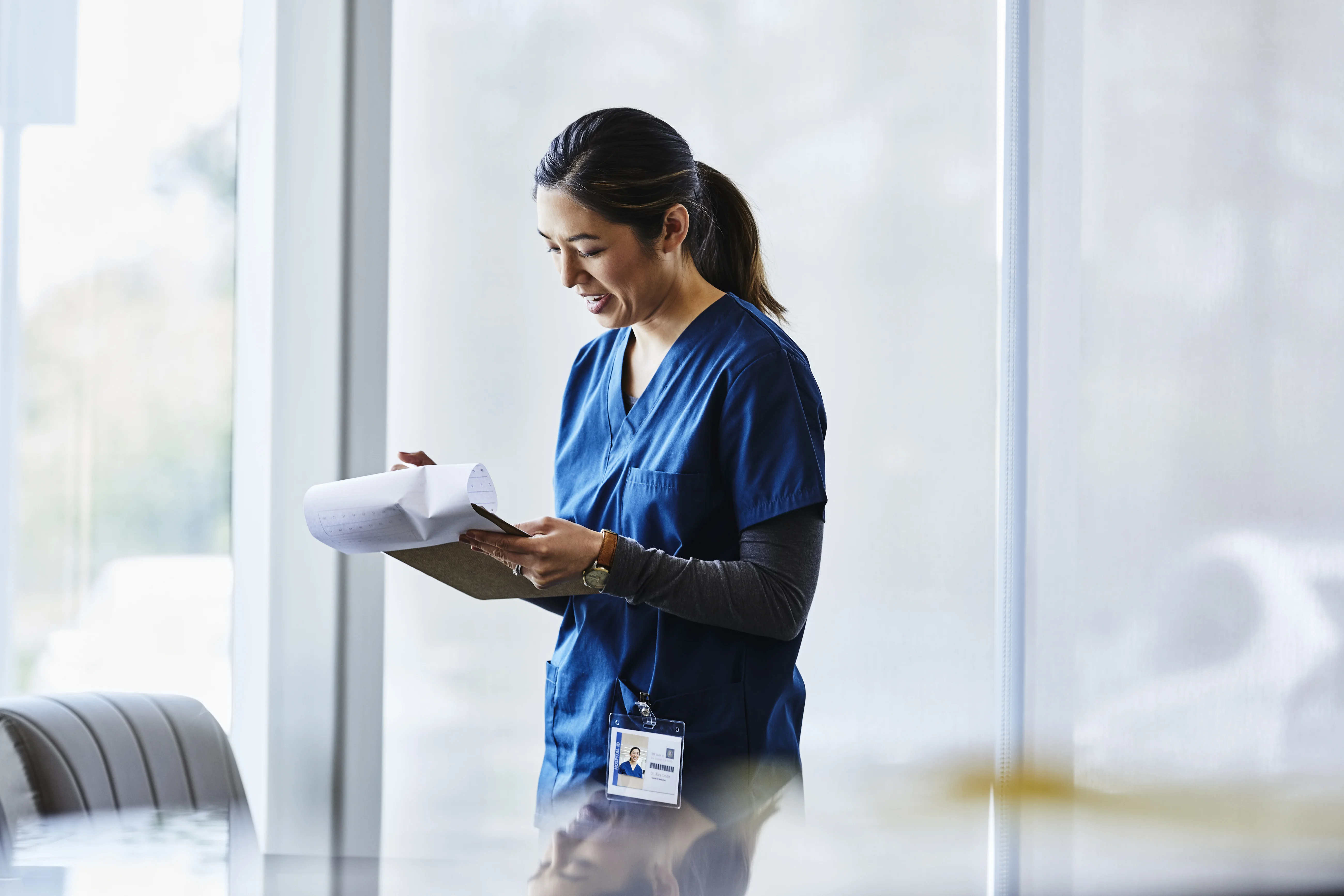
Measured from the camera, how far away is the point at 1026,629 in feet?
6.07

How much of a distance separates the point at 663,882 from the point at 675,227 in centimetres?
63

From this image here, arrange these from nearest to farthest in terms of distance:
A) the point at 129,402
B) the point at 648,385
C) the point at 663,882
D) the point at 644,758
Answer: the point at 663,882 → the point at 644,758 → the point at 648,385 → the point at 129,402

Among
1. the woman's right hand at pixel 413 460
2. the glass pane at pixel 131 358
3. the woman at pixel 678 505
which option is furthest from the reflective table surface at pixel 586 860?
the glass pane at pixel 131 358

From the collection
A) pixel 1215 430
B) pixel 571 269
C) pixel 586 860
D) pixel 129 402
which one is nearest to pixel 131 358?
A: pixel 129 402

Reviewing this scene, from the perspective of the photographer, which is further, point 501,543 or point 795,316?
point 795,316

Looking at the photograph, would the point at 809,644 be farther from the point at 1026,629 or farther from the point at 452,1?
the point at 452,1

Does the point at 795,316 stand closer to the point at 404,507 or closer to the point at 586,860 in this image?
the point at 404,507

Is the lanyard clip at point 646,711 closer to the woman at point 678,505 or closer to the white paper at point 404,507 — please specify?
the woman at point 678,505

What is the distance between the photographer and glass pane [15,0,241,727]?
168 cm

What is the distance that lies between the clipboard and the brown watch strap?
0.09 feet

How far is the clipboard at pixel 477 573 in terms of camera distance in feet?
2.99

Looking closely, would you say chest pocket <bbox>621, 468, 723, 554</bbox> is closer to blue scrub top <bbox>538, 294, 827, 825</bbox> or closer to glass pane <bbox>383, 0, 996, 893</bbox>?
blue scrub top <bbox>538, 294, 827, 825</bbox>

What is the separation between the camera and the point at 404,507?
837 millimetres

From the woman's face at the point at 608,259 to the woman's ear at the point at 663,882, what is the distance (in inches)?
22.0
